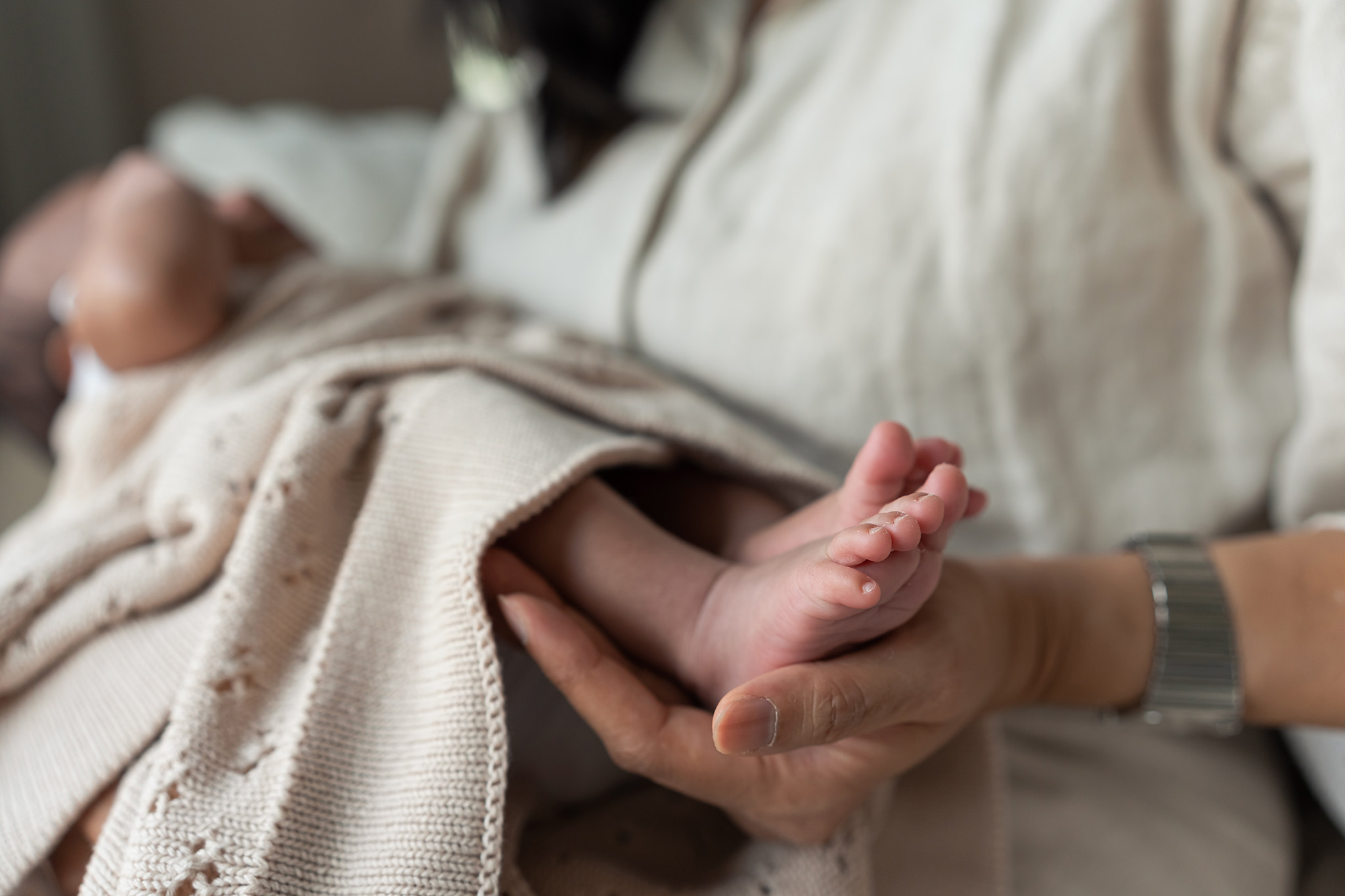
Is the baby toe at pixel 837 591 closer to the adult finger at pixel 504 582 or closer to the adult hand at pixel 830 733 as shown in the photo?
the adult hand at pixel 830 733

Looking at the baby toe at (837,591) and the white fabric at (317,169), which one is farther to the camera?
the white fabric at (317,169)

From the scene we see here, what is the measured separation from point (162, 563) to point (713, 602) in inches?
11.2

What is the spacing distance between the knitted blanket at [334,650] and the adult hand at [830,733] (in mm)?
26

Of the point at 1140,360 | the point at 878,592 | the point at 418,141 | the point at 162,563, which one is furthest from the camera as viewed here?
the point at 418,141

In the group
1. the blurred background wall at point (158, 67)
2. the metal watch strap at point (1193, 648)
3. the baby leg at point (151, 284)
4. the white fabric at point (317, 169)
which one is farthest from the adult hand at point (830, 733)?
the blurred background wall at point (158, 67)

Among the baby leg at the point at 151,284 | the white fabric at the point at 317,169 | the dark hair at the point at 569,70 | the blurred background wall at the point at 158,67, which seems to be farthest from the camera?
the blurred background wall at the point at 158,67

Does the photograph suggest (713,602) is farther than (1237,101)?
No

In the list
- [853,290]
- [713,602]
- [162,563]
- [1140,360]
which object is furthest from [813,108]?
[162,563]

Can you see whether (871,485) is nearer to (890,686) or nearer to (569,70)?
(890,686)

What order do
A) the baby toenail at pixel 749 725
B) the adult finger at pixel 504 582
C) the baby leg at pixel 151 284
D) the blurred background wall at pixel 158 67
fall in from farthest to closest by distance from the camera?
the blurred background wall at pixel 158 67 < the baby leg at pixel 151 284 < the adult finger at pixel 504 582 < the baby toenail at pixel 749 725

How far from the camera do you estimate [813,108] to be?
0.66 m

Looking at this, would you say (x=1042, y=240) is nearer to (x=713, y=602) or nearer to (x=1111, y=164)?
(x=1111, y=164)

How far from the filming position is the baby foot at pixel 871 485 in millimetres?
377

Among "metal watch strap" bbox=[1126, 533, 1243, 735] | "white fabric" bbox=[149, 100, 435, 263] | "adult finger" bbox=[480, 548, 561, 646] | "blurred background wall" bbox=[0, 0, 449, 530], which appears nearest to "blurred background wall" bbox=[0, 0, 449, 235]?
"blurred background wall" bbox=[0, 0, 449, 530]
